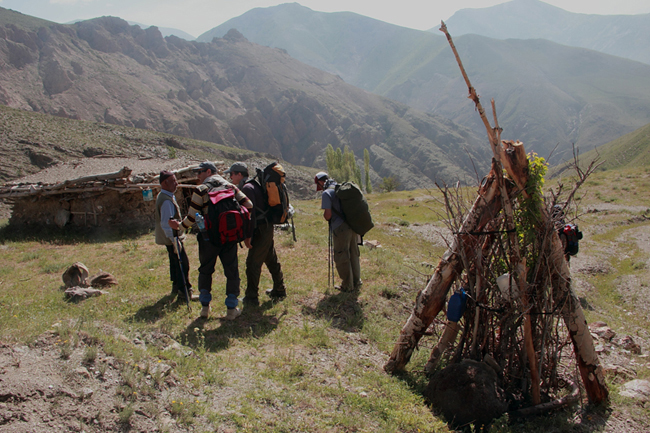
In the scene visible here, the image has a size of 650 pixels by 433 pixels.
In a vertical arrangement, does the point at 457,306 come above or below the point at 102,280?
above

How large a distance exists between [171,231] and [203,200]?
969mm

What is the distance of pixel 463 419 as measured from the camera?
13.3ft

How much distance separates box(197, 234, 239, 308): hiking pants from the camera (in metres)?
5.52

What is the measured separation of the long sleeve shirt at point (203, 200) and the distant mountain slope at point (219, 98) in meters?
85.4

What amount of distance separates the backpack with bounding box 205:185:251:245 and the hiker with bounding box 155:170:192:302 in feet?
3.23

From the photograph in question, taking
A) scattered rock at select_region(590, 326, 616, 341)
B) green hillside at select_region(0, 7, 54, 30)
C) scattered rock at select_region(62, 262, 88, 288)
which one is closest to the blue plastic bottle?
scattered rock at select_region(62, 262, 88, 288)

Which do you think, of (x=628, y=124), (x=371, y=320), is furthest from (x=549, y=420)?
(x=628, y=124)

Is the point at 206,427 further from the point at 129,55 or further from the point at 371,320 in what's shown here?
the point at 129,55

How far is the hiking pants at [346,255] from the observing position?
269 inches

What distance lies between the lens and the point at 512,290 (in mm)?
4398

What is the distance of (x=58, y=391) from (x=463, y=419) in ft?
13.0

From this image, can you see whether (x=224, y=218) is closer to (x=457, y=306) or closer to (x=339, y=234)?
(x=339, y=234)

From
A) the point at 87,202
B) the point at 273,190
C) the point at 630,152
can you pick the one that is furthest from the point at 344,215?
the point at 630,152

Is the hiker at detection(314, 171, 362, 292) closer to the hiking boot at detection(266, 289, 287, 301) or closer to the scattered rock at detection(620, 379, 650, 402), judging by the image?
the hiking boot at detection(266, 289, 287, 301)
